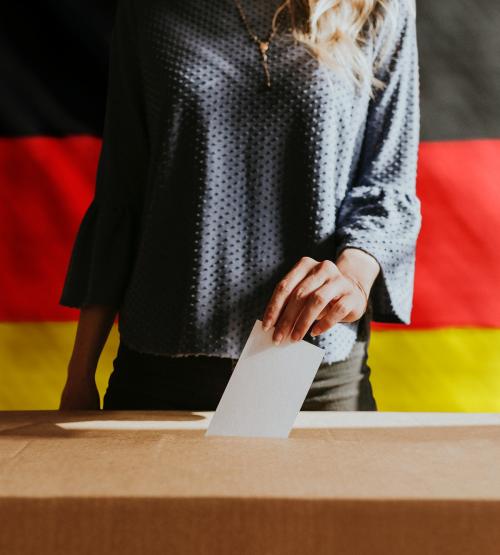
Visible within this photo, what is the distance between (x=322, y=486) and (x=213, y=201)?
0.43 meters

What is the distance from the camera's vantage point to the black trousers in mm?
726

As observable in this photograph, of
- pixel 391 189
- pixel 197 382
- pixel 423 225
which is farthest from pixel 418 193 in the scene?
pixel 197 382

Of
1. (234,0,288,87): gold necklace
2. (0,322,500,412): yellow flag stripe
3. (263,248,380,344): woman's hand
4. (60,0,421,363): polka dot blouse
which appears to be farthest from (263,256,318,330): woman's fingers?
(0,322,500,412): yellow flag stripe

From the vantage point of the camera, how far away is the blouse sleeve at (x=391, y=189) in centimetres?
71

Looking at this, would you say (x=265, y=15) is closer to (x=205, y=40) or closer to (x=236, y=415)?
(x=205, y=40)

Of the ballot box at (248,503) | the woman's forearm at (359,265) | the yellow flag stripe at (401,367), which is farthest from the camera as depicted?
the yellow flag stripe at (401,367)

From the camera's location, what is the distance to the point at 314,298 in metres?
0.58

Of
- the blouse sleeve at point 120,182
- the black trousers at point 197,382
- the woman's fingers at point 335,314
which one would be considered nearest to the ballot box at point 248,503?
the woman's fingers at point 335,314

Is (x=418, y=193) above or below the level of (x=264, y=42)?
below

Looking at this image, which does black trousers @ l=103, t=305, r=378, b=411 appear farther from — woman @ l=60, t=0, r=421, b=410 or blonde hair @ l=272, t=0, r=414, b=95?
blonde hair @ l=272, t=0, r=414, b=95

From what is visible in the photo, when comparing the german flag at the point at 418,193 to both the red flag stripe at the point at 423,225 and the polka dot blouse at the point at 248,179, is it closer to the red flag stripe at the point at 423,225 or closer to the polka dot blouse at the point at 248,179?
the red flag stripe at the point at 423,225

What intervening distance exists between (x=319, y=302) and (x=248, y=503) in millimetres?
252

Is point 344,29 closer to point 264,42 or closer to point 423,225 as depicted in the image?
point 264,42

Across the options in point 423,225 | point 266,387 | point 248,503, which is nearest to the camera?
point 248,503
